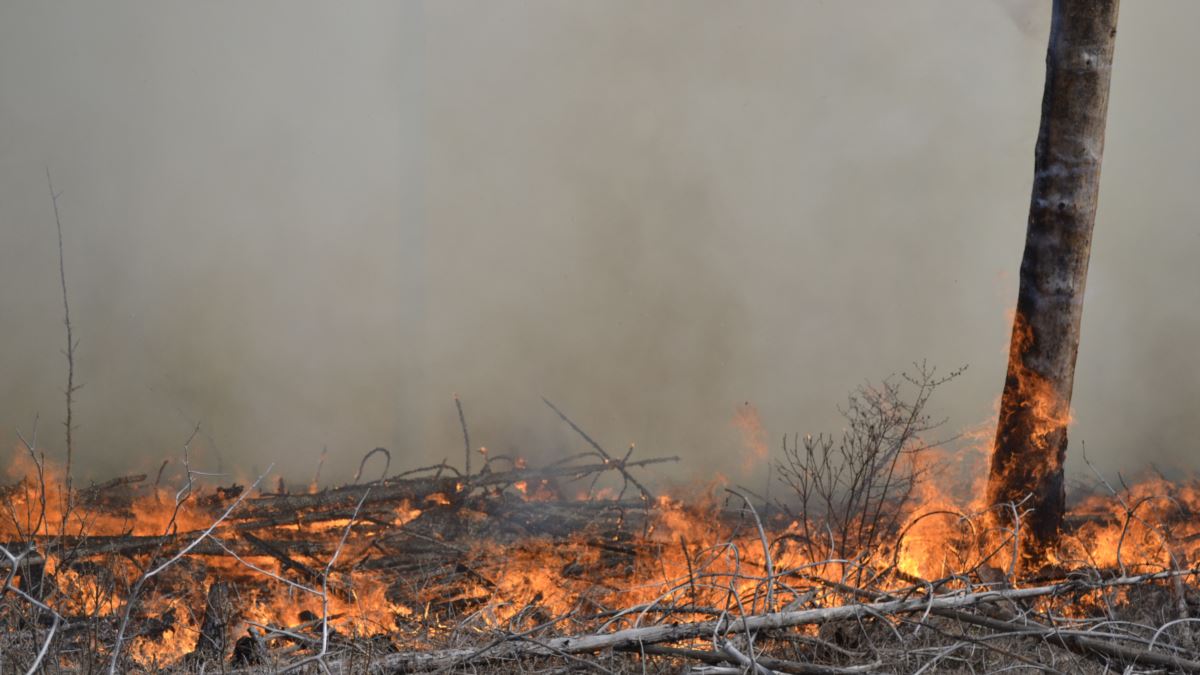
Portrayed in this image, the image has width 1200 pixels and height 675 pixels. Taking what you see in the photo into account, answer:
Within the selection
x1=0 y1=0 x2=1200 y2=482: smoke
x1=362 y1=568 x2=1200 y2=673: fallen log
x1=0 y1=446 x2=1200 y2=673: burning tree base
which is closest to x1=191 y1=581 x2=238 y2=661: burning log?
x1=0 y1=446 x2=1200 y2=673: burning tree base

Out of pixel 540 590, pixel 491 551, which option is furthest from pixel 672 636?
pixel 491 551

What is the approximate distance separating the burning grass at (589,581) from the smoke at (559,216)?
122 inches

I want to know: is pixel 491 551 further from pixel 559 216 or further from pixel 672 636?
pixel 559 216

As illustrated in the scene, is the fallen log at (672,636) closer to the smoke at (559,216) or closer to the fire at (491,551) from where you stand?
the fire at (491,551)

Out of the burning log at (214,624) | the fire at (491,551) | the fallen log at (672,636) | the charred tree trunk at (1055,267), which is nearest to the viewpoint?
the fallen log at (672,636)

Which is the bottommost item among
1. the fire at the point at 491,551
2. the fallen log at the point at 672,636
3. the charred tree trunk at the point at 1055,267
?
the fire at the point at 491,551

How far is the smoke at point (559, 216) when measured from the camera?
37.4 ft

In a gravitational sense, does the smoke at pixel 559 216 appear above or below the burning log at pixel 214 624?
above

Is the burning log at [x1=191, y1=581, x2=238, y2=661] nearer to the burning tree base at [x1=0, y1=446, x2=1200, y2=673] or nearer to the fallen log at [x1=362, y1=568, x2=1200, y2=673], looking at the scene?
the burning tree base at [x1=0, y1=446, x2=1200, y2=673]

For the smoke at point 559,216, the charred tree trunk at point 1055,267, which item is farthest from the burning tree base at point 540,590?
the smoke at point 559,216

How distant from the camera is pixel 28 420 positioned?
Answer: 11172mm

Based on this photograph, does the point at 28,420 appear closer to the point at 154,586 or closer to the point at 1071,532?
the point at 154,586

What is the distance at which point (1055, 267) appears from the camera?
5.77 metres

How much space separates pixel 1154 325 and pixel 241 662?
32.5ft
